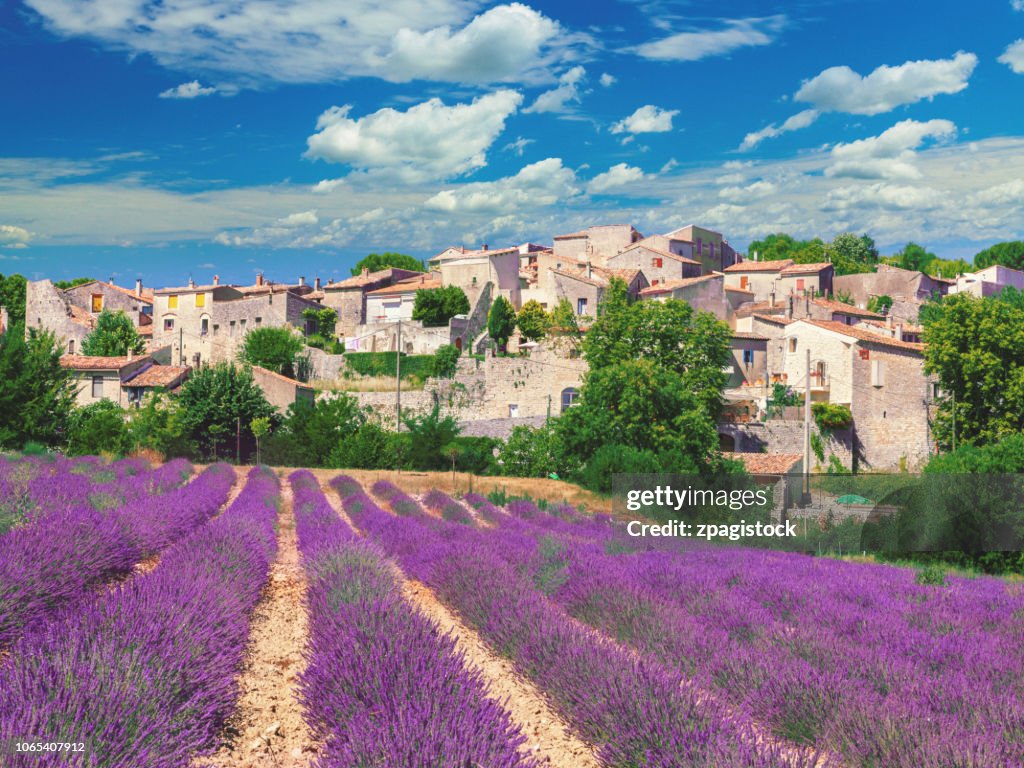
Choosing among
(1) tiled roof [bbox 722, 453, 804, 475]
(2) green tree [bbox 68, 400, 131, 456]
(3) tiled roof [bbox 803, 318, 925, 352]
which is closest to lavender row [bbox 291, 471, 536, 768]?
(1) tiled roof [bbox 722, 453, 804, 475]

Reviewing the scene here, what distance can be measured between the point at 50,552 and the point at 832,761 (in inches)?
203

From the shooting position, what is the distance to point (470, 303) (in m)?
42.2

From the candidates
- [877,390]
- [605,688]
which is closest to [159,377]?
[877,390]

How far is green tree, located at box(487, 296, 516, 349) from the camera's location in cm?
3962

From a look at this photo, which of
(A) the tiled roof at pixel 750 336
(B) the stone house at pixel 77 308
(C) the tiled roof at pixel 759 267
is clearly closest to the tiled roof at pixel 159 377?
(B) the stone house at pixel 77 308

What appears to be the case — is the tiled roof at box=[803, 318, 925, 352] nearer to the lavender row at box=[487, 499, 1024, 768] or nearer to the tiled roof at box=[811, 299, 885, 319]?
the tiled roof at box=[811, 299, 885, 319]

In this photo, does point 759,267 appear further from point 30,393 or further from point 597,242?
point 30,393

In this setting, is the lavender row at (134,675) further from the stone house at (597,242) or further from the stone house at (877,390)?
the stone house at (597,242)

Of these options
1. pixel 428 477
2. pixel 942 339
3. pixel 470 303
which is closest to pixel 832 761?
pixel 428 477

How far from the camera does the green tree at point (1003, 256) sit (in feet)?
248

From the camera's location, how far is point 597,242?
54.5m

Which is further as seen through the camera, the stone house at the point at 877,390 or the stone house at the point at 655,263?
the stone house at the point at 655,263

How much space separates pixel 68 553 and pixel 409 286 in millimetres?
38944

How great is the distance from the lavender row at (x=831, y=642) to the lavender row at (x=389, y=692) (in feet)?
5.10
